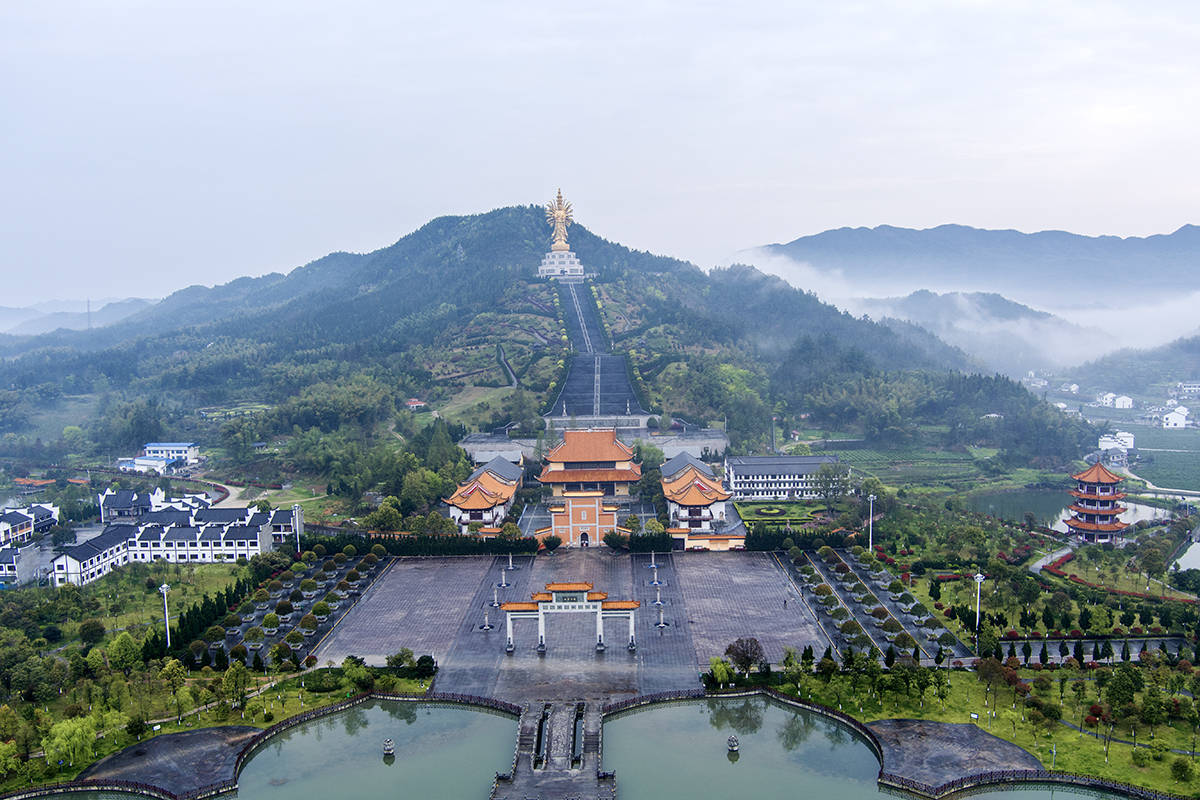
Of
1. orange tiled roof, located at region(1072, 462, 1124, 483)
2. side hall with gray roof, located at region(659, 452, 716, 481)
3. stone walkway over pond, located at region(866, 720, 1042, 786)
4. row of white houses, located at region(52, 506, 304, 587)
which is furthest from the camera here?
side hall with gray roof, located at region(659, 452, 716, 481)

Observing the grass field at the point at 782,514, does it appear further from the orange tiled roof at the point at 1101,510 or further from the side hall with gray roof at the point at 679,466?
the orange tiled roof at the point at 1101,510

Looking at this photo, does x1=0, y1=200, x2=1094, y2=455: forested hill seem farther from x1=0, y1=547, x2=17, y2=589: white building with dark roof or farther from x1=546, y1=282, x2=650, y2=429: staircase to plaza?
x1=0, y1=547, x2=17, y2=589: white building with dark roof

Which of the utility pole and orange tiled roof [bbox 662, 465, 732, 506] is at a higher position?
orange tiled roof [bbox 662, 465, 732, 506]

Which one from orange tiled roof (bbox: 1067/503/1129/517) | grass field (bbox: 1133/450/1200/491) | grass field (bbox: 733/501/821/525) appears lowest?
grass field (bbox: 1133/450/1200/491)

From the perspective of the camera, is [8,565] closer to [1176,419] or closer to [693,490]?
[693,490]

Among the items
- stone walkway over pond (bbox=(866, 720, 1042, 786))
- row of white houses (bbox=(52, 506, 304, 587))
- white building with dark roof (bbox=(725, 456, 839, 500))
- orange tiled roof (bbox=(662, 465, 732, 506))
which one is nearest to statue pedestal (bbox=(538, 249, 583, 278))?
white building with dark roof (bbox=(725, 456, 839, 500))
